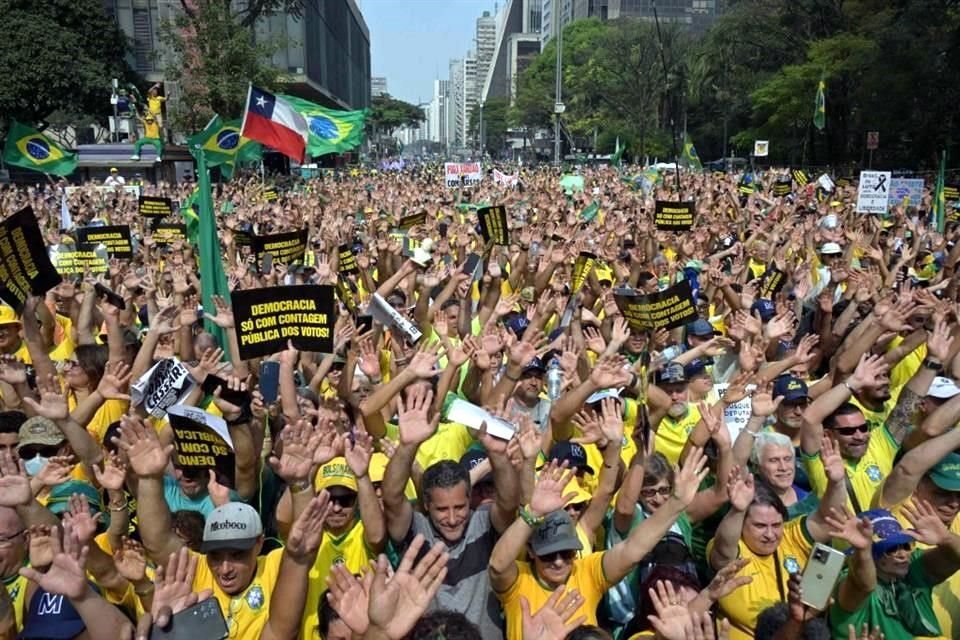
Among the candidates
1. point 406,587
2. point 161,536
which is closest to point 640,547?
point 406,587

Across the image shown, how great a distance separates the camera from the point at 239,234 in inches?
386

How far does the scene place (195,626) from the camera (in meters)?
2.54

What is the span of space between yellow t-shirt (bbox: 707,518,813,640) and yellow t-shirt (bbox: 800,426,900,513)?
497 mm

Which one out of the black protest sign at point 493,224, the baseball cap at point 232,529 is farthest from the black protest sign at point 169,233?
the baseball cap at point 232,529

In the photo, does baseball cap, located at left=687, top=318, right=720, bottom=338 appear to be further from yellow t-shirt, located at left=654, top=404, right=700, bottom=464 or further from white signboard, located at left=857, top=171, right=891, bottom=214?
white signboard, located at left=857, top=171, right=891, bottom=214

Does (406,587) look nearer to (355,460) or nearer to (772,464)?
(355,460)

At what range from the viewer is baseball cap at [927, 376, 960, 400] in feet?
14.1

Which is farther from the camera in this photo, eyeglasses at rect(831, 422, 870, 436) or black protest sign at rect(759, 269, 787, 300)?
black protest sign at rect(759, 269, 787, 300)

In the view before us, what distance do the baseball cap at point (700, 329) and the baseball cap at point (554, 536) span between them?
3395 mm

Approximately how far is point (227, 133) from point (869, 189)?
33.5ft

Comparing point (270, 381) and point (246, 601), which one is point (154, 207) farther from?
point (246, 601)

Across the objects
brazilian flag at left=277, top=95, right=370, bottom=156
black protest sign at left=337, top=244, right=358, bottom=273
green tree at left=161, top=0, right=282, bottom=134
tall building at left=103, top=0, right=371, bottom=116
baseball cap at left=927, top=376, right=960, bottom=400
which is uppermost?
tall building at left=103, top=0, right=371, bottom=116

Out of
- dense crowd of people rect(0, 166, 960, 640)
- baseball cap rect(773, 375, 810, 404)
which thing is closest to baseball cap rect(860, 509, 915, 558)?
dense crowd of people rect(0, 166, 960, 640)

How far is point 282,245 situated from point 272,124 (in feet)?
12.7
